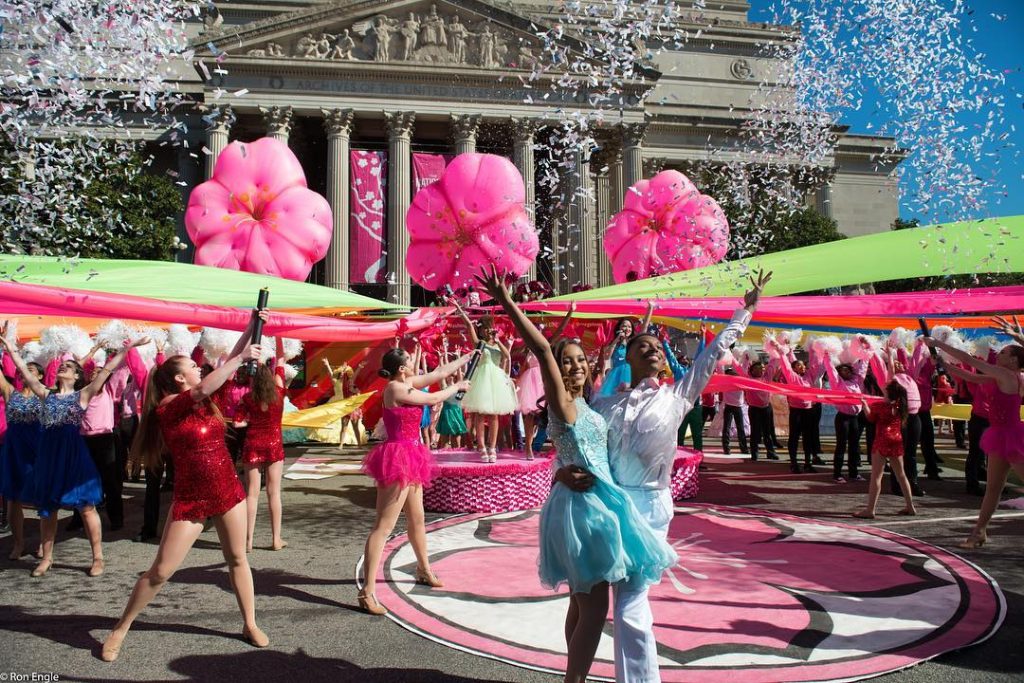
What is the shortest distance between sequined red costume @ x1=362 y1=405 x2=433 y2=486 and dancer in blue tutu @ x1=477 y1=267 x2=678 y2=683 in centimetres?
201

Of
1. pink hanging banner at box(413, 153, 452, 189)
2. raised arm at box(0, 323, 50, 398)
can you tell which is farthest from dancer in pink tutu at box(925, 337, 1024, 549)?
pink hanging banner at box(413, 153, 452, 189)

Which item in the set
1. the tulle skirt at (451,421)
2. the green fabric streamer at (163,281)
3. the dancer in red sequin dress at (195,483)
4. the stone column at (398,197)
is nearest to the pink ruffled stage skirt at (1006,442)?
the dancer in red sequin dress at (195,483)

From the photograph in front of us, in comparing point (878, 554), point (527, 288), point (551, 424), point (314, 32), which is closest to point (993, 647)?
point (878, 554)

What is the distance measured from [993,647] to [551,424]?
10.2 ft

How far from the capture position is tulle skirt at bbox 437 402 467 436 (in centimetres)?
1046

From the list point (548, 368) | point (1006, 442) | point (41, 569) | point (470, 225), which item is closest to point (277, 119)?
point (470, 225)

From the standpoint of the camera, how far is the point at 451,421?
34.5 ft

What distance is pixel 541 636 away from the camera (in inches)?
177

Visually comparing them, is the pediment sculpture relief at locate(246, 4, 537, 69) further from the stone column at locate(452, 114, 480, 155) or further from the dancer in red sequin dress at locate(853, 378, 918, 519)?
the dancer in red sequin dress at locate(853, 378, 918, 519)

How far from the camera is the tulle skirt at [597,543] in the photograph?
3.22m

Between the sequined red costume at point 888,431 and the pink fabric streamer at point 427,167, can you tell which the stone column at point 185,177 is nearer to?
the pink fabric streamer at point 427,167

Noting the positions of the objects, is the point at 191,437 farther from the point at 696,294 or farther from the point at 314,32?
the point at 314,32

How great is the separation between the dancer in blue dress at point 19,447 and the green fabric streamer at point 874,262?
5.57 m

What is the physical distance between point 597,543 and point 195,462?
2607mm
